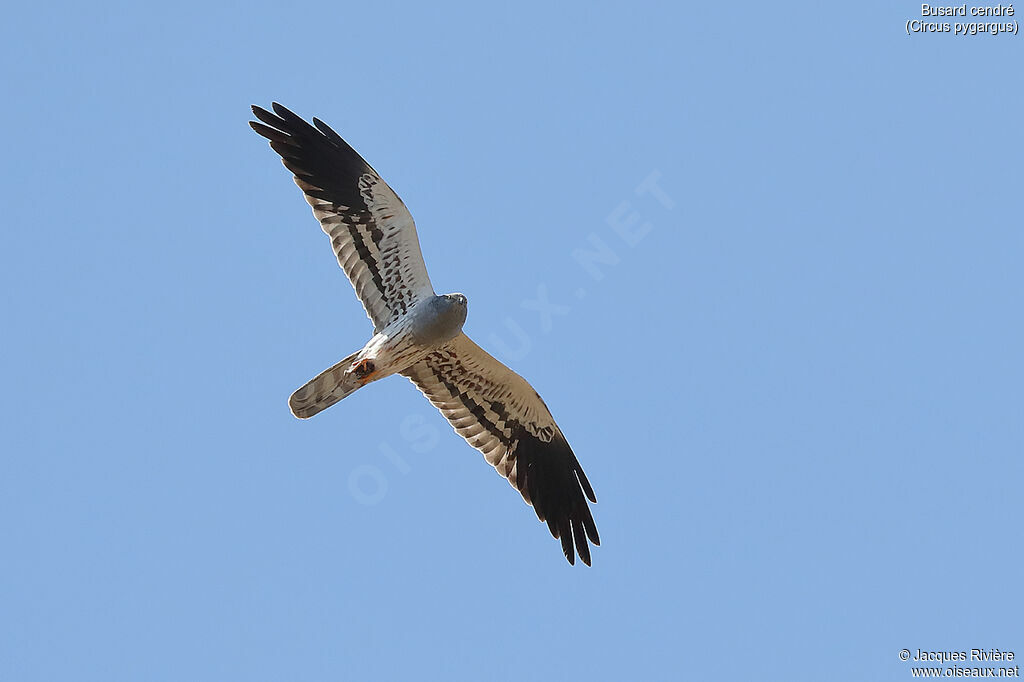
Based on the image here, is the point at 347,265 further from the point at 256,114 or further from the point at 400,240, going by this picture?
the point at 256,114

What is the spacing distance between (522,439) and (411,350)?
2166mm

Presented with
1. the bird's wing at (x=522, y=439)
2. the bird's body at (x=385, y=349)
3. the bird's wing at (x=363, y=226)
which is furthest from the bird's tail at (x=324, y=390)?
the bird's wing at (x=522, y=439)

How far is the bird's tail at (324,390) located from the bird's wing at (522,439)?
4.05 feet

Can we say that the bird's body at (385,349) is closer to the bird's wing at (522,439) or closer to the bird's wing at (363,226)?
the bird's wing at (363,226)

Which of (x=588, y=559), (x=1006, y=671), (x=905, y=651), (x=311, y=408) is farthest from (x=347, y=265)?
(x=1006, y=671)

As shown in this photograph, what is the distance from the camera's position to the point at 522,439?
46.9 feet

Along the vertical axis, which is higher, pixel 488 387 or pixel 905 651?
pixel 488 387

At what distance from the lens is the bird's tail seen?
1271 centimetres

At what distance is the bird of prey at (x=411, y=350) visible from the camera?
42.0 feet

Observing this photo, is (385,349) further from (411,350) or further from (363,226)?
(363,226)

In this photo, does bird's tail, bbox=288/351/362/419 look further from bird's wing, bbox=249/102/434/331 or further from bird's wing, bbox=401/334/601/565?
bird's wing, bbox=401/334/601/565

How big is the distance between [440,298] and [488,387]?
168 cm

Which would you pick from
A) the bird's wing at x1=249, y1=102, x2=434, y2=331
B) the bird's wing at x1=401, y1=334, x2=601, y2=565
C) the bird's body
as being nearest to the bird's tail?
the bird's body

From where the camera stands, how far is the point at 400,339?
1277 centimetres
